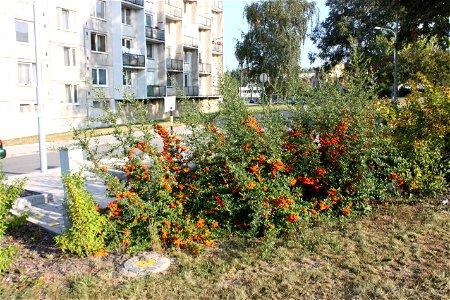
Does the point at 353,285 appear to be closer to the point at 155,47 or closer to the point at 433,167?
the point at 433,167

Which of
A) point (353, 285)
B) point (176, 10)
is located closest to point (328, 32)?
point (176, 10)

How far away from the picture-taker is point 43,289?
161 inches

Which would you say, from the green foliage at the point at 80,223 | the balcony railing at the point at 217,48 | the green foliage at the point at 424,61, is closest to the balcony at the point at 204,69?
the balcony railing at the point at 217,48

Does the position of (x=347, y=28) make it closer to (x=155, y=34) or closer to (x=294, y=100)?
(x=155, y=34)

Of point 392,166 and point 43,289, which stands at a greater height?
point 392,166

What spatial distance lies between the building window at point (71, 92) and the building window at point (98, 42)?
3453 mm

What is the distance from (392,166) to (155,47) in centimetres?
3406

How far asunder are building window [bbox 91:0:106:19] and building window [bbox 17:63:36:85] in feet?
23.1

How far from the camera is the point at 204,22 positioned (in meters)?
45.1

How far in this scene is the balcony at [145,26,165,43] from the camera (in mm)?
35375

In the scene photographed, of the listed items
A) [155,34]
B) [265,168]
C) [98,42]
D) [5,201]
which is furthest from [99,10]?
[265,168]

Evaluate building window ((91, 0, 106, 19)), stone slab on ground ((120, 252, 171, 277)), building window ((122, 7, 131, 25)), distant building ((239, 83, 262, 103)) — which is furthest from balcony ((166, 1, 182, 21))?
stone slab on ground ((120, 252, 171, 277))

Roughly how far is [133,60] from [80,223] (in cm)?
3050

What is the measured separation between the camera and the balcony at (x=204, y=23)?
146 ft
